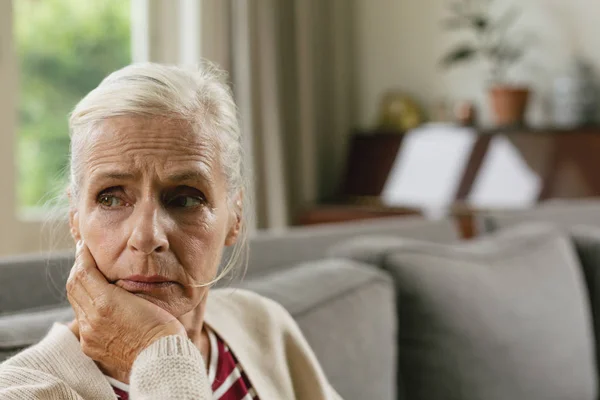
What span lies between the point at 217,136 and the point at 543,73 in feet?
12.6

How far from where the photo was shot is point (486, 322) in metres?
→ 1.57

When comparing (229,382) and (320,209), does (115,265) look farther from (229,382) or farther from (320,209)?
(320,209)

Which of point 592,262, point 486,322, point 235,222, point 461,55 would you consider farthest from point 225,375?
point 461,55

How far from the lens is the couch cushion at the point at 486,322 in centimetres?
151

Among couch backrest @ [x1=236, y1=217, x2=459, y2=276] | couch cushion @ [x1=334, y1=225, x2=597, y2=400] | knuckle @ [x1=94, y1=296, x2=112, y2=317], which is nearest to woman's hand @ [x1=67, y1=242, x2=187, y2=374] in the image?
knuckle @ [x1=94, y1=296, x2=112, y2=317]

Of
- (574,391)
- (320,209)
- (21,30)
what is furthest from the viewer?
(320,209)

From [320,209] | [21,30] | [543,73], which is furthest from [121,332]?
[543,73]

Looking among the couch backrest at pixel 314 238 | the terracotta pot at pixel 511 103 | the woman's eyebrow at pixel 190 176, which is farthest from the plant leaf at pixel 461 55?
the woman's eyebrow at pixel 190 176

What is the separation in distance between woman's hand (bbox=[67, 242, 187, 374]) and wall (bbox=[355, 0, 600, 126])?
12.8 ft

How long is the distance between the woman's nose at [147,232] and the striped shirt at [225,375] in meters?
0.22

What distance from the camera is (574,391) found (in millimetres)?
1744

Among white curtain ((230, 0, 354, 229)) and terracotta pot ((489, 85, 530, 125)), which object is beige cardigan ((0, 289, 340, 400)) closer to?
white curtain ((230, 0, 354, 229))

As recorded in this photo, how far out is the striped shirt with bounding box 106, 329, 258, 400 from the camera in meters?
1.00

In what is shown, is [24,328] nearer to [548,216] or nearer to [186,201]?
[186,201]
